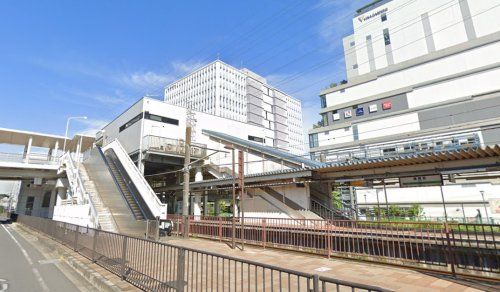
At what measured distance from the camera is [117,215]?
18.4 metres

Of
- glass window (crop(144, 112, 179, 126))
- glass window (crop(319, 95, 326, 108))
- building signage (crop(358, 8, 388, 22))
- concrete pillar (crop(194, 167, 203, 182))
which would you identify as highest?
building signage (crop(358, 8, 388, 22))

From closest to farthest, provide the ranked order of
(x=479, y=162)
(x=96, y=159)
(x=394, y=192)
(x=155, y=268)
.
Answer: (x=155, y=268) < (x=479, y=162) < (x=96, y=159) < (x=394, y=192)

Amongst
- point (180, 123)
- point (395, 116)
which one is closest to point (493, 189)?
point (395, 116)

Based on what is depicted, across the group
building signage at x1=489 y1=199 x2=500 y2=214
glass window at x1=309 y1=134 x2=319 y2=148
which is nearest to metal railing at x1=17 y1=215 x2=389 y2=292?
building signage at x1=489 y1=199 x2=500 y2=214

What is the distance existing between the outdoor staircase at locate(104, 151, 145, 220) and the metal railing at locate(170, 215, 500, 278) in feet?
14.7

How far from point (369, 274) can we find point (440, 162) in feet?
27.9

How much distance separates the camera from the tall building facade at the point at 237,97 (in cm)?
10462

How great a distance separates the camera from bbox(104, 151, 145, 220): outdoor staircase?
18680mm

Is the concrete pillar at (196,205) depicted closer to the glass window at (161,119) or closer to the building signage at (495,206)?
the glass window at (161,119)

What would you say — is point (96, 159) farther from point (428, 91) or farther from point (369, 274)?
point (428, 91)

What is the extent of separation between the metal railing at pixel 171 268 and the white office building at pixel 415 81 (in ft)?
86.6

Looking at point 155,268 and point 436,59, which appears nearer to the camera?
point 155,268

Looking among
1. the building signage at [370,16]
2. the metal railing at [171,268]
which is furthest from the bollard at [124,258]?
the building signage at [370,16]

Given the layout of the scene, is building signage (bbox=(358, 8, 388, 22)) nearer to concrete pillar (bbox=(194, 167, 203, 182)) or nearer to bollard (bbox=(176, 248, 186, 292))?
concrete pillar (bbox=(194, 167, 203, 182))
